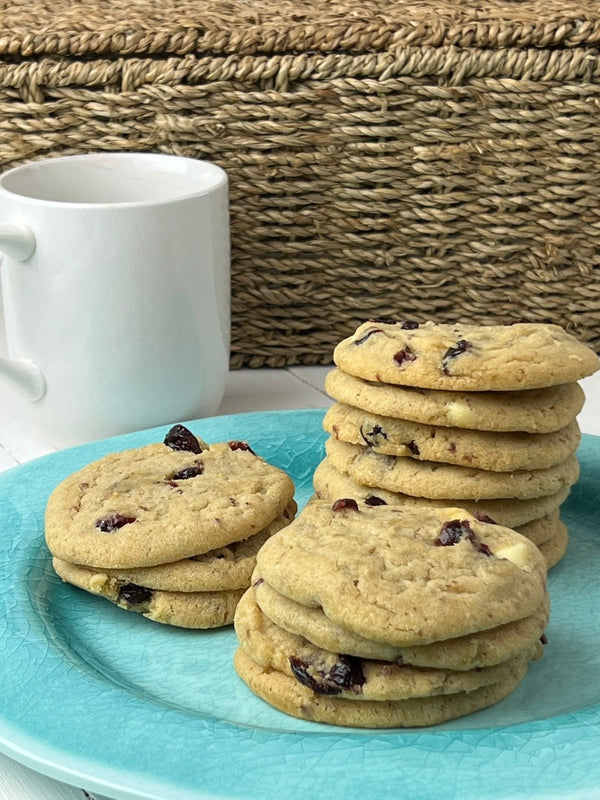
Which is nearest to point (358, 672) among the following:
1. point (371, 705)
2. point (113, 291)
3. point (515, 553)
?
point (371, 705)

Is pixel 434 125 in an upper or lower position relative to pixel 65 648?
upper

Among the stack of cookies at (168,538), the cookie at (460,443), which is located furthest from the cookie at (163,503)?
the cookie at (460,443)

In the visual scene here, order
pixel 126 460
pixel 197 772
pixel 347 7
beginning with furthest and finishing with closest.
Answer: pixel 347 7 < pixel 126 460 < pixel 197 772

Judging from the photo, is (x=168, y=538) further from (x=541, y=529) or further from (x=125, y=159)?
(x=125, y=159)

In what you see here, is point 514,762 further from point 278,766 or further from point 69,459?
point 69,459

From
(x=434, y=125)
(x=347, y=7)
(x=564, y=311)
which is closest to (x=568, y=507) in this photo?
(x=564, y=311)

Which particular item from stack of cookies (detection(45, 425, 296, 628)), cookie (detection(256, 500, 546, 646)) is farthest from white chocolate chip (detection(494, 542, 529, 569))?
stack of cookies (detection(45, 425, 296, 628))

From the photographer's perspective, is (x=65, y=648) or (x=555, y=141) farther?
(x=555, y=141)

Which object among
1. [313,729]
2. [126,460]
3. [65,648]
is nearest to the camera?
[313,729]
